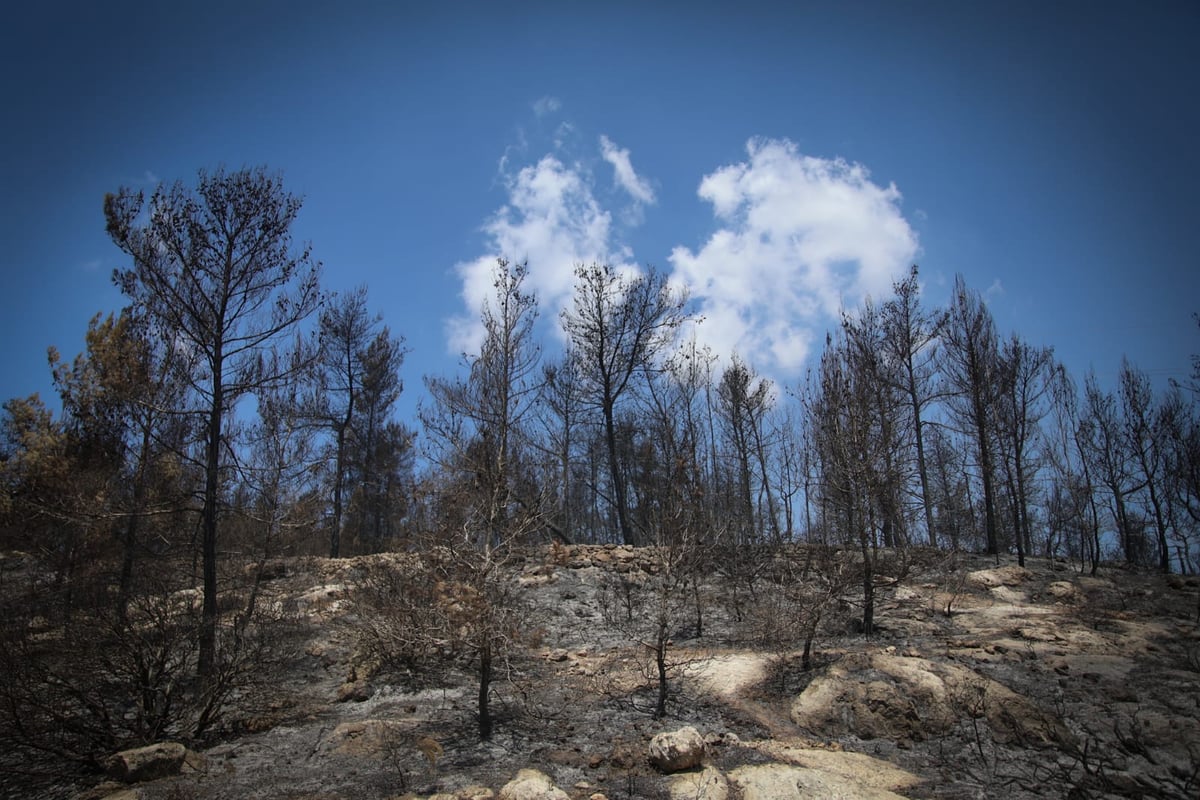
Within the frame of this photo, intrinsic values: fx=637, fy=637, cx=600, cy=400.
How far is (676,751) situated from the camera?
6.84 m

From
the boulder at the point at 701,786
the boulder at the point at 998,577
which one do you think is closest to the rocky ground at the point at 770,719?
the boulder at the point at 701,786

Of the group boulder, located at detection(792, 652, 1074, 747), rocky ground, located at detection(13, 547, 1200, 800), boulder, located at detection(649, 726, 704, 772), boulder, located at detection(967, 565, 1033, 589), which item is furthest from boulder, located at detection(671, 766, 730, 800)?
boulder, located at detection(967, 565, 1033, 589)

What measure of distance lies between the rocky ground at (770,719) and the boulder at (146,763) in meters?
0.08

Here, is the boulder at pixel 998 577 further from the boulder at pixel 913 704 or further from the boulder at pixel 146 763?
the boulder at pixel 146 763

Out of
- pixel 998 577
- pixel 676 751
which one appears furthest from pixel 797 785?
pixel 998 577

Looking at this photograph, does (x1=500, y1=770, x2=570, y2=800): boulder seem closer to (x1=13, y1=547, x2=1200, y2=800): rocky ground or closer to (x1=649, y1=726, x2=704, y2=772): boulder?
(x1=13, y1=547, x2=1200, y2=800): rocky ground

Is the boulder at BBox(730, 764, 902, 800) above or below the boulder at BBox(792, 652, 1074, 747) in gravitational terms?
below

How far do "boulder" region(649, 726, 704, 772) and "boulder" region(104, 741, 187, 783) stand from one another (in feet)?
17.1

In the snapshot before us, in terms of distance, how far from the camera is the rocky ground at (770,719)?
21.1 ft

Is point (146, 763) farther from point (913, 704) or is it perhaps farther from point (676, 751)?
point (913, 704)

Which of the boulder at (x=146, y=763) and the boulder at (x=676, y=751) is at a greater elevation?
the boulder at (x=146, y=763)

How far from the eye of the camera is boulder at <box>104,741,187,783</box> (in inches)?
263

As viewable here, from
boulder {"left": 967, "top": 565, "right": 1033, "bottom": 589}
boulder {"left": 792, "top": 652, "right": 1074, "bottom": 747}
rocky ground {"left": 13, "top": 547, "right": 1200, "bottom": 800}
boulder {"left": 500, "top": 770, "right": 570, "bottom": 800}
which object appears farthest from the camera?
boulder {"left": 967, "top": 565, "right": 1033, "bottom": 589}

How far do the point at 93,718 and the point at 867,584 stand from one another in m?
11.6
